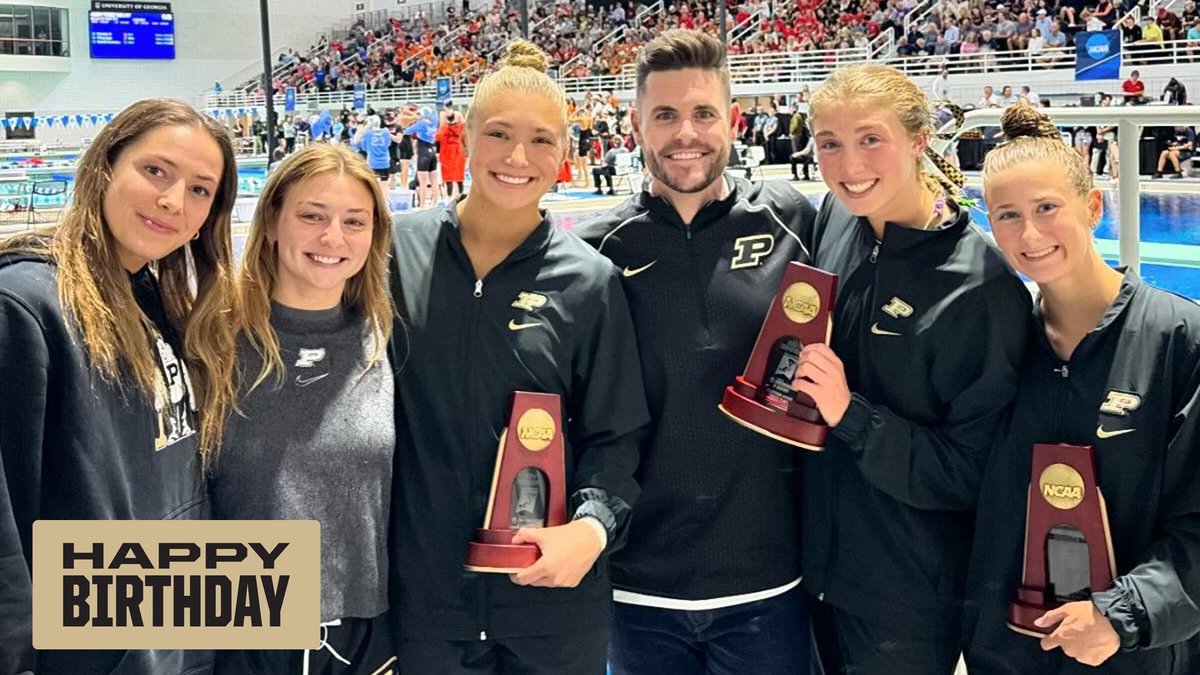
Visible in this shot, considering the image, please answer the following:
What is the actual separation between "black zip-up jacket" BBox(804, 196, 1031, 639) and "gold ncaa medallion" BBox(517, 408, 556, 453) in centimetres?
59

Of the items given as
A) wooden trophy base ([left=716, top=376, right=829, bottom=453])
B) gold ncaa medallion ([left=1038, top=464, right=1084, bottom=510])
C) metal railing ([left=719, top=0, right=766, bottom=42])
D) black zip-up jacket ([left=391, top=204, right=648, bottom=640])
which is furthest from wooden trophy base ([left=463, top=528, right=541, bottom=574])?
metal railing ([left=719, top=0, right=766, bottom=42])

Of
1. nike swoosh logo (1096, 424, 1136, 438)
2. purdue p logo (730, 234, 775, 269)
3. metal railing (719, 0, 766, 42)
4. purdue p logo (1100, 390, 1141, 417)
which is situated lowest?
nike swoosh logo (1096, 424, 1136, 438)

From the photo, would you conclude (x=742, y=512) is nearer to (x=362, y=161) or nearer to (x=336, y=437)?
(x=336, y=437)

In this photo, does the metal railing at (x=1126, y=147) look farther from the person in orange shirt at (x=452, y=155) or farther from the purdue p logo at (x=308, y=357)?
the person in orange shirt at (x=452, y=155)

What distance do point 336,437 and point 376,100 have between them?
129 feet

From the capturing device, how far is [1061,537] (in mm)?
2027

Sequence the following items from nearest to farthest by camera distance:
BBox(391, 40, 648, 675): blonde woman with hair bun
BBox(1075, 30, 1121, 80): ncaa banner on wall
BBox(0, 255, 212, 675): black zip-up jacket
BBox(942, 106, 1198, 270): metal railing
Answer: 1. BBox(0, 255, 212, 675): black zip-up jacket
2. BBox(391, 40, 648, 675): blonde woman with hair bun
3. BBox(942, 106, 1198, 270): metal railing
4. BBox(1075, 30, 1121, 80): ncaa banner on wall

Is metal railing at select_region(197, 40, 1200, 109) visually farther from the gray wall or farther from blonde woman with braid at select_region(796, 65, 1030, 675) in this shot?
blonde woman with braid at select_region(796, 65, 1030, 675)

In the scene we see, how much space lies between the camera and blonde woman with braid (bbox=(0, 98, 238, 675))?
5.44 feet

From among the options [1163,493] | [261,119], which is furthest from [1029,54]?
[1163,493]

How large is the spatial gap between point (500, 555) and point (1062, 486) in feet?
3.32

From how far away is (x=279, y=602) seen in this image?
6.49 feet

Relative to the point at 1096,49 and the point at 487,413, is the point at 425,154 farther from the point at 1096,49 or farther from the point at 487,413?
the point at 487,413

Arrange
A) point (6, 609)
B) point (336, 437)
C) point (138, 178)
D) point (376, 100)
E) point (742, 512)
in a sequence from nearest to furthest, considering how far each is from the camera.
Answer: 1. point (6, 609)
2. point (138, 178)
3. point (336, 437)
4. point (742, 512)
5. point (376, 100)
